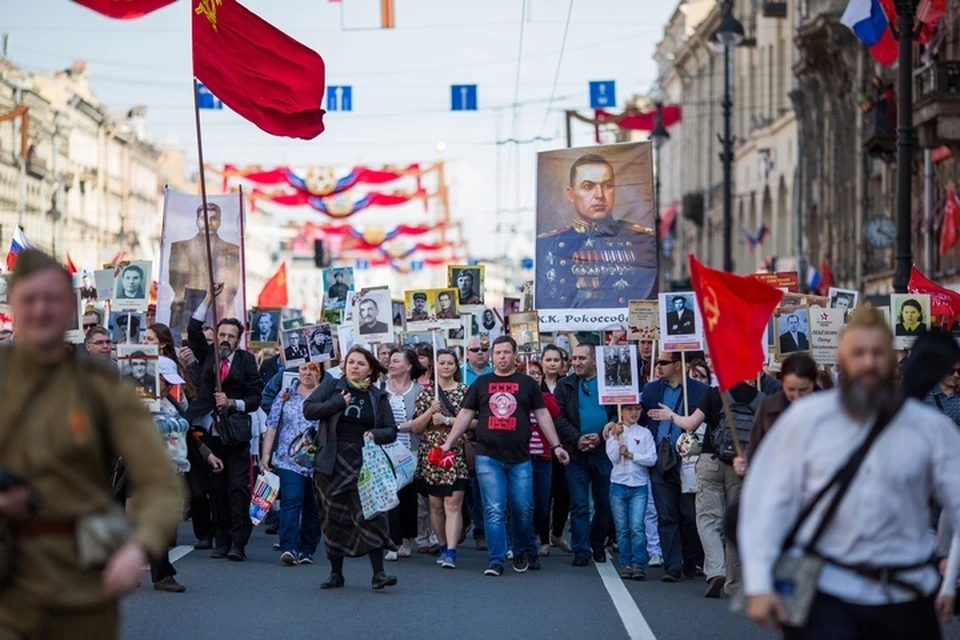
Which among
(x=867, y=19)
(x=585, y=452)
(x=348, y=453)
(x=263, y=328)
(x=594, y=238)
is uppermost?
(x=867, y=19)

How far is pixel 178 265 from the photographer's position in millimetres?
21109

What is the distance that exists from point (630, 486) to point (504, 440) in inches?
44.4

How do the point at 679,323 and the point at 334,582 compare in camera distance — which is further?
the point at 679,323

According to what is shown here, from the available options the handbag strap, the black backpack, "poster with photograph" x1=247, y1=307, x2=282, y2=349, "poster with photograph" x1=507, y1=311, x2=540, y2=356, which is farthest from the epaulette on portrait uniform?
the handbag strap

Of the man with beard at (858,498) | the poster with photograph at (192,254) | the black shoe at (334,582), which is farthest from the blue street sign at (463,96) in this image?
the man with beard at (858,498)

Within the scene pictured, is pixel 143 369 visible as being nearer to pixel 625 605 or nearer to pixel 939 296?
pixel 625 605

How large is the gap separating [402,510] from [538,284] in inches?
135

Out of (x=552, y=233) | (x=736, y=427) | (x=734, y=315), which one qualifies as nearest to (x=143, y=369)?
(x=736, y=427)

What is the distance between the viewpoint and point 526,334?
2083 cm

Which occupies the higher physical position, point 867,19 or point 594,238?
point 867,19

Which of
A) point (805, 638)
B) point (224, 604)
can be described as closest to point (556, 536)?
point (224, 604)

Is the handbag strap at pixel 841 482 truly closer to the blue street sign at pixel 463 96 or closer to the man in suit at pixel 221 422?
the man in suit at pixel 221 422

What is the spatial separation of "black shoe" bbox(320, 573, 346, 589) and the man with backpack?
2533 millimetres

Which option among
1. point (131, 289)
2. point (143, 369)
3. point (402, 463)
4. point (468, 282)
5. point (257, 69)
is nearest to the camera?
point (143, 369)
